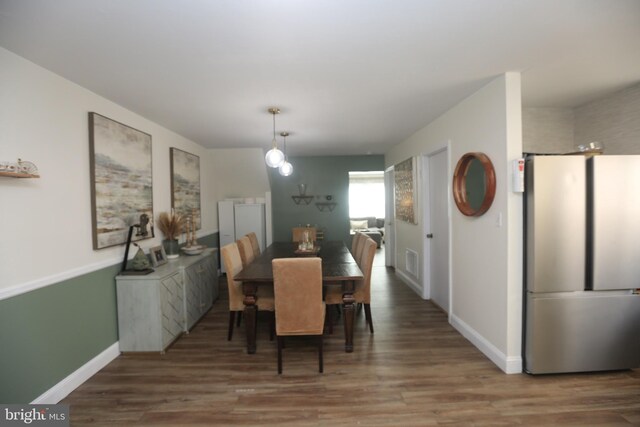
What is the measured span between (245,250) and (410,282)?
2.63 meters

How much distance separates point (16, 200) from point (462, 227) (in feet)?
11.6

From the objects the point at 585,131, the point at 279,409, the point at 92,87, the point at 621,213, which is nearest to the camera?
the point at 279,409

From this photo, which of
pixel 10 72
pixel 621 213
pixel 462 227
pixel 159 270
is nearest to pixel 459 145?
pixel 462 227

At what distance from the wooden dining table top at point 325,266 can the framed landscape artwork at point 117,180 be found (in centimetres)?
Result: 115

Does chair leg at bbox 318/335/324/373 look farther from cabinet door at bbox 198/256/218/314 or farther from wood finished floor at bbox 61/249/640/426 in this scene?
cabinet door at bbox 198/256/218/314

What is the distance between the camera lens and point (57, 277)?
2070 mm

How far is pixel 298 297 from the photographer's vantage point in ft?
7.67

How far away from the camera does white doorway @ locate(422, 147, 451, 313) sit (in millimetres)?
3421

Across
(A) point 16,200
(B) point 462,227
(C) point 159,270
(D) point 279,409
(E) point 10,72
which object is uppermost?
(E) point 10,72

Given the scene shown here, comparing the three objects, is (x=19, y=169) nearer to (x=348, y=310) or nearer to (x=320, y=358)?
(x=320, y=358)

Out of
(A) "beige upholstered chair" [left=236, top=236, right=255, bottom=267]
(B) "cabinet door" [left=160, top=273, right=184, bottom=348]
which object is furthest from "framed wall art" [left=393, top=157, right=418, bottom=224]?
(B) "cabinet door" [left=160, top=273, right=184, bottom=348]

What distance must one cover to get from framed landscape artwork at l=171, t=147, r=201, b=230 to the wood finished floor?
1.87 metres

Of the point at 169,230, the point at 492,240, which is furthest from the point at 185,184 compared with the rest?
the point at 492,240

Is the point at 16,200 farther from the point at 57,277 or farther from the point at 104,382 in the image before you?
the point at 104,382
